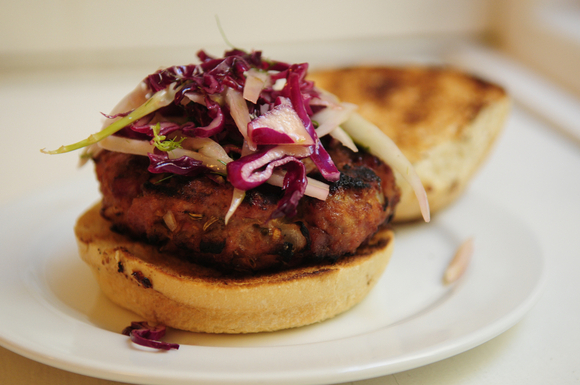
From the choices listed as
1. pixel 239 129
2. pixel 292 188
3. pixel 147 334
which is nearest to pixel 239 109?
pixel 239 129

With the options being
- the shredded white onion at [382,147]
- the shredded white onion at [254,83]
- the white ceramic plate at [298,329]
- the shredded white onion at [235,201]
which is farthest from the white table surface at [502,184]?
the shredded white onion at [254,83]

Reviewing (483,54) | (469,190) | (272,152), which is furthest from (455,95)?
(483,54)

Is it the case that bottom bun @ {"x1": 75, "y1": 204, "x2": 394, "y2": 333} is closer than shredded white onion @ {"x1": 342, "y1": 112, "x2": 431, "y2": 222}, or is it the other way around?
bottom bun @ {"x1": 75, "y1": 204, "x2": 394, "y2": 333}

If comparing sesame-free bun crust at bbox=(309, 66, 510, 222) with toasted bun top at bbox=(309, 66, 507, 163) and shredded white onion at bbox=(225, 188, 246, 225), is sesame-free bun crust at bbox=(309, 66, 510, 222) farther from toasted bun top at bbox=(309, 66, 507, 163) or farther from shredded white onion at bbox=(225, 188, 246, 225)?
shredded white onion at bbox=(225, 188, 246, 225)

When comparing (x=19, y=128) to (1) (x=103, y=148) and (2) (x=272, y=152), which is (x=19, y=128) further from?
(2) (x=272, y=152)

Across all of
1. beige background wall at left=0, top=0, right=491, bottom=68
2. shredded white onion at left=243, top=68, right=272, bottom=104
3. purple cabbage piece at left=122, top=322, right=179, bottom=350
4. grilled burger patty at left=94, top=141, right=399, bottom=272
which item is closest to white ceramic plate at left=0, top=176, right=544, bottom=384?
purple cabbage piece at left=122, top=322, right=179, bottom=350

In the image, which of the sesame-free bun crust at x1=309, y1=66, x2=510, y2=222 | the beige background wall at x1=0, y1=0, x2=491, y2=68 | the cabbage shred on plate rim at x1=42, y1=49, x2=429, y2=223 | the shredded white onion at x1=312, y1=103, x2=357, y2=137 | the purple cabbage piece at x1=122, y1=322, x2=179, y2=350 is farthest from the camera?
the beige background wall at x1=0, y1=0, x2=491, y2=68

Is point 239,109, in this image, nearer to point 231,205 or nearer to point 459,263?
point 231,205
